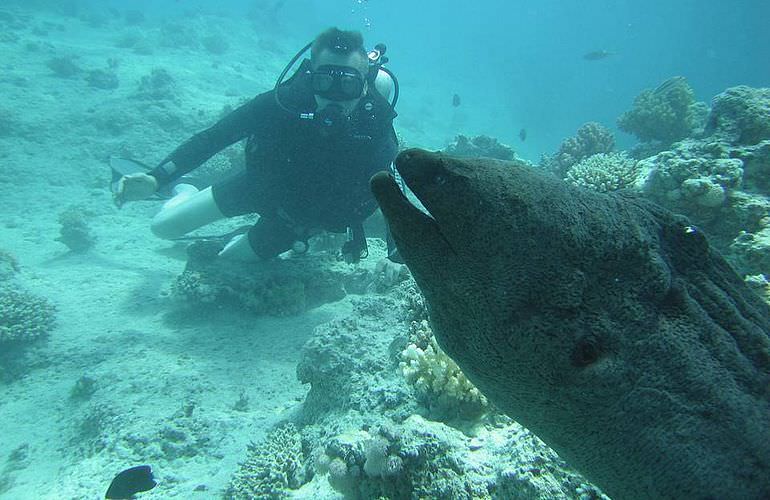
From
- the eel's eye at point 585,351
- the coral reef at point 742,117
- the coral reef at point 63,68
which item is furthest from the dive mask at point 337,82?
the coral reef at point 63,68

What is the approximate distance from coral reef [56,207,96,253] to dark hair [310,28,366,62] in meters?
6.16

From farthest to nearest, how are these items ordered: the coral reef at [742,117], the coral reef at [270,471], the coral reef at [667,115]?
the coral reef at [667,115], the coral reef at [742,117], the coral reef at [270,471]

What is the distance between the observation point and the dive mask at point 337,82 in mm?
5684

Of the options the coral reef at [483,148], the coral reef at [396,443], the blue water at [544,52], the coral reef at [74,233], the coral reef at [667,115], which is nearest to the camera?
the coral reef at [396,443]

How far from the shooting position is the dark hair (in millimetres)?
5890

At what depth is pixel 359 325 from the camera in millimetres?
4465

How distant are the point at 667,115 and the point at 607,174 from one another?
485cm

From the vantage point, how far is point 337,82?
5.70 meters

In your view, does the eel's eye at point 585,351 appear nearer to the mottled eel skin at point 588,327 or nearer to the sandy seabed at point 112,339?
the mottled eel skin at point 588,327

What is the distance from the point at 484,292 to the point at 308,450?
2.87m

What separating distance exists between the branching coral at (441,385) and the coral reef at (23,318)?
18.2 ft

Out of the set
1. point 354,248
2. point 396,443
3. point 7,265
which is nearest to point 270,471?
point 396,443

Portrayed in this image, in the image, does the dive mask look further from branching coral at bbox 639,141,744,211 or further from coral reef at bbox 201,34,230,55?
coral reef at bbox 201,34,230,55

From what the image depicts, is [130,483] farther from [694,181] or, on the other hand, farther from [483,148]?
[483,148]
